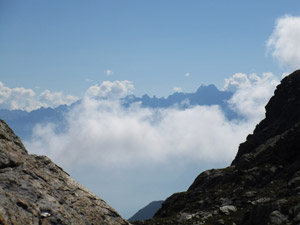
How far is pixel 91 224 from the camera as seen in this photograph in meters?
11.3

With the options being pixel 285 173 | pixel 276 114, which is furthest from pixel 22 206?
pixel 276 114

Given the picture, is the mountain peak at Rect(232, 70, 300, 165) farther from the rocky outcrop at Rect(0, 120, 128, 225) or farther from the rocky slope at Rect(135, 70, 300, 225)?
the rocky outcrop at Rect(0, 120, 128, 225)

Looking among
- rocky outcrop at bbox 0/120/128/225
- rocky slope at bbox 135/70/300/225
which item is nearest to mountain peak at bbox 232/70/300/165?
rocky slope at bbox 135/70/300/225

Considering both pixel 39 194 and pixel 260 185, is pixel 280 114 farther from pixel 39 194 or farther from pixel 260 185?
pixel 39 194

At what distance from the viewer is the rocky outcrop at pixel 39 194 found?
9.16 meters

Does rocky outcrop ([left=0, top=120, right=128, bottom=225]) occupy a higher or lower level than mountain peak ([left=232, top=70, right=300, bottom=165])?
lower

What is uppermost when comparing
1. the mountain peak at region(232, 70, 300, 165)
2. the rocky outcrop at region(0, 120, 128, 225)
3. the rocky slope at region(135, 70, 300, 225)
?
the mountain peak at region(232, 70, 300, 165)

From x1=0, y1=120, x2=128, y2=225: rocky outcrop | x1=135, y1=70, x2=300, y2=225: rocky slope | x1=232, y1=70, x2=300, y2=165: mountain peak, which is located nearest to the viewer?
x1=0, y1=120, x2=128, y2=225: rocky outcrop

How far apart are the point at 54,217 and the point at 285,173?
58988 millimetres

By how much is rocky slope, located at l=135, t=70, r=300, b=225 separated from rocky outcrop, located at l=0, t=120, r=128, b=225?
803 inches

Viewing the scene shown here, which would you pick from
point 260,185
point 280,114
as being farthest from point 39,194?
point 280,114

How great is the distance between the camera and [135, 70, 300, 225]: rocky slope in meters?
31.0

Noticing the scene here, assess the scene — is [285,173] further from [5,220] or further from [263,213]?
[5,220]

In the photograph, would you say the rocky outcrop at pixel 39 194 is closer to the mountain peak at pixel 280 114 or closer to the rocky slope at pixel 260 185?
the rocky slope at pixel 260 185
